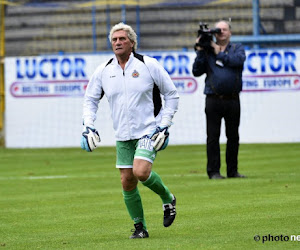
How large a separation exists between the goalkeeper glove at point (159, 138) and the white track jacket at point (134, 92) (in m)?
0.07

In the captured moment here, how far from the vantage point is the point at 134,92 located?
341 inches

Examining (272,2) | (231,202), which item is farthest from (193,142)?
(231,202)

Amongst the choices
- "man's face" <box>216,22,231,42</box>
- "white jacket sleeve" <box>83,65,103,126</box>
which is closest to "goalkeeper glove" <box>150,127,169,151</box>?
"white jacket sleeve" <box>83,65,103,126</box>

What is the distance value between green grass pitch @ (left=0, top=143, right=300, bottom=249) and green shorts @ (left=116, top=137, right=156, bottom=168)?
68 cm

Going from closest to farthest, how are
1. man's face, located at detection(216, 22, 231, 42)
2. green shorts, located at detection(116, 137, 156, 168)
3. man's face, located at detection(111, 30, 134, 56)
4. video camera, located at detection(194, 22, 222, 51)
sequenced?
green shorts, located at detection(116, 137, 156, 168) < man's face, located at detection(111, 30, 134, 56) < video camera, located at detection(194, 22, 222, 51) < man's face, located at detection(216, 22, 231, 42)

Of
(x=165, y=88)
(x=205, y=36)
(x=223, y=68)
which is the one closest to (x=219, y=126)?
(x=223, y=68)

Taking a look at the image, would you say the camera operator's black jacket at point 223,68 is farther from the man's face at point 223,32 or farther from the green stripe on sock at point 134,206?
the green stripe on sock at point 134,206

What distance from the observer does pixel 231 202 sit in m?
11.0

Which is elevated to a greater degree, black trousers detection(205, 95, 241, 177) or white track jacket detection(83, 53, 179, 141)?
white track jacket detection(83, 53, 179, 141)

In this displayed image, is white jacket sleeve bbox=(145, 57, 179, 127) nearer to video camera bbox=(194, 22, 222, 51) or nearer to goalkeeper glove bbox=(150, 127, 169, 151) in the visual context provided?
goalkeeper glove bbox=(150, 127, 169, 151)

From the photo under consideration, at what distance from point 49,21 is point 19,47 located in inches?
44.2

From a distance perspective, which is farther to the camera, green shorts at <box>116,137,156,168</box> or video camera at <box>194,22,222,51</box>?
video camera at <box>194,22,222,51</box>

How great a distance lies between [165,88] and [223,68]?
5054 mm

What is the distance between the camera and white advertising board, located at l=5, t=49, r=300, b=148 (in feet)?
73.0
